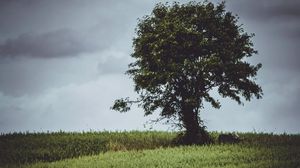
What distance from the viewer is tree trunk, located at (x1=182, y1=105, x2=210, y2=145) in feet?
133

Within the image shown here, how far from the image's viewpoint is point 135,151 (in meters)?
35.8

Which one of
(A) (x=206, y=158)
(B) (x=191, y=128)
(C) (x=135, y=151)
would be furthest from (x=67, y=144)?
(A) (x=206, y=158)

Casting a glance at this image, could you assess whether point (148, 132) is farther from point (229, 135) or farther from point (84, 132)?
point (229, 135)

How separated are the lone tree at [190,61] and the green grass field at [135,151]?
3414 millimetres

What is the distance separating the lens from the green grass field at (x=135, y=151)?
28609 millimetres

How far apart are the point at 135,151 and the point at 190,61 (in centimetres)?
878

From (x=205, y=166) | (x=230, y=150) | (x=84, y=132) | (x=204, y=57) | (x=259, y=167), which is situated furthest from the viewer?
(x=84, y=132)

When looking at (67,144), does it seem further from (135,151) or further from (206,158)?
(206,158)

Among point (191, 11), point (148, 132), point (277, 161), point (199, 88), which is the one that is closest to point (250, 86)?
point (199, 88)

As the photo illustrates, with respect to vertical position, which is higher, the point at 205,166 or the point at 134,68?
the point at 134,68

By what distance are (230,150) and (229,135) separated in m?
7.62

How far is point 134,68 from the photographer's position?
42.5 m

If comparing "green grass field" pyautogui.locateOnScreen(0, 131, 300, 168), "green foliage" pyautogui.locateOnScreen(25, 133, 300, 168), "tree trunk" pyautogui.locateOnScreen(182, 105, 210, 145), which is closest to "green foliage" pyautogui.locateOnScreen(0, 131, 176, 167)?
"green grass field" pyautogui.locateOnScreen(0, 131, 300, 168)

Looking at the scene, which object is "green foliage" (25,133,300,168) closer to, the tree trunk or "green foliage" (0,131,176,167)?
the tree trunk
